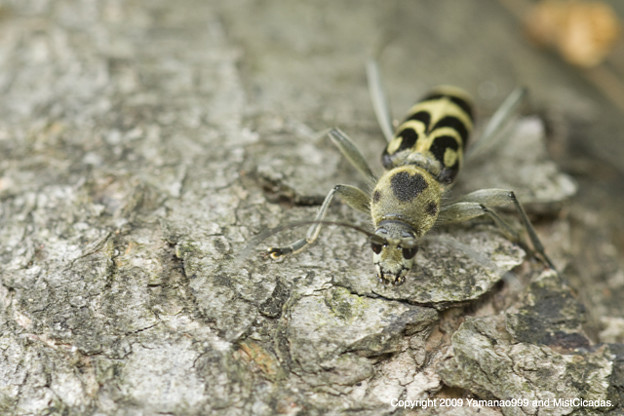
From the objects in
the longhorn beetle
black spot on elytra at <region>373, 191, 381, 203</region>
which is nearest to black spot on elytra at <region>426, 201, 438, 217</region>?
the longhorn beetle

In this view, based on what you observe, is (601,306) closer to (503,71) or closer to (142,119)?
(503,71)

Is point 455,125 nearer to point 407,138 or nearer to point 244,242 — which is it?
point 407,138

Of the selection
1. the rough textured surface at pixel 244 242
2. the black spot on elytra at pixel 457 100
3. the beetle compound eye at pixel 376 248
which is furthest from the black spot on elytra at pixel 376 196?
the black spot on elytra at pixel 457 100

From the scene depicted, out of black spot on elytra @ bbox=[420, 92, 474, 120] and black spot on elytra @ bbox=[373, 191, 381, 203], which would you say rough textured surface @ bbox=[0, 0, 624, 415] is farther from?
black spot on elytra @ bbox=[420, 92, 474, 120]

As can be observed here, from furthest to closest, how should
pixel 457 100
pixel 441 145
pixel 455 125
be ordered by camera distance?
pixel 457 100 < pixel 455 125 < pixel 441 145

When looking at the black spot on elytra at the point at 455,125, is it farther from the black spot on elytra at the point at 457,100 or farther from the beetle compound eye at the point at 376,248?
the beetle compound eye at the point at 376,248

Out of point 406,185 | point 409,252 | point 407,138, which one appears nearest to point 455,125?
point 407,138

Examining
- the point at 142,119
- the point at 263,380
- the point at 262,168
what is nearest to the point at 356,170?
the point at 262,168
